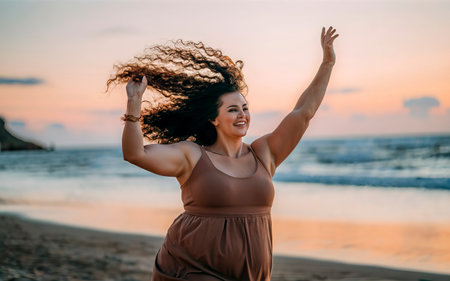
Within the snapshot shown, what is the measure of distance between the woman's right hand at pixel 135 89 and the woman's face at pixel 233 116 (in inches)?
24.5

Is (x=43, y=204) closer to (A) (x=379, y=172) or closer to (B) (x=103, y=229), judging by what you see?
(B) (x=103, y=229)

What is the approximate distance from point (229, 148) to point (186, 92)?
472 millimetres

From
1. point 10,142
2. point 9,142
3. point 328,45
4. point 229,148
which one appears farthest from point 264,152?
point 10,142

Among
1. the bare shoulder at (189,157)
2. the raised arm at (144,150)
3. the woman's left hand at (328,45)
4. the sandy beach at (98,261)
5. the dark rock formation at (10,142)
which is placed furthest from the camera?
the dark rock formation at (10,142)

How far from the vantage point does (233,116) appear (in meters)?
3.36

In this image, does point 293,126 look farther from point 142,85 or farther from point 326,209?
point 326,209

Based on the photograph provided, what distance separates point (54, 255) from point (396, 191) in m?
9.77

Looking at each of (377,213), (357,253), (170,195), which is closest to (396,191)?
(377,213)

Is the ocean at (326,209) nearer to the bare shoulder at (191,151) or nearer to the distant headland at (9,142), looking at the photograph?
the bare shoulder at (191,151)

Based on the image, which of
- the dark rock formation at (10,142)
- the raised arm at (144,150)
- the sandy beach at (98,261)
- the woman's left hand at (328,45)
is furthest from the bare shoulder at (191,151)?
the dark rock formation at (10,142)

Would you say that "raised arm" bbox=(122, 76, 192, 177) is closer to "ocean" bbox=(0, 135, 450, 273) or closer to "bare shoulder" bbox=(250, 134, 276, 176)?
"bare shoulder" bbox=(250, 134, 276, 176)

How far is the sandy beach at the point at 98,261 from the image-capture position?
20.5ft

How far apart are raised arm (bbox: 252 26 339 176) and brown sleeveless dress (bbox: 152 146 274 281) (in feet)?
1.00

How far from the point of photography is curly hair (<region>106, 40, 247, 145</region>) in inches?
136
